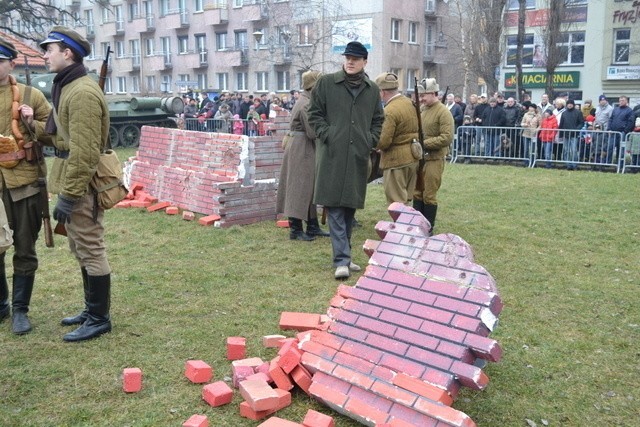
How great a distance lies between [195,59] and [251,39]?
554cm

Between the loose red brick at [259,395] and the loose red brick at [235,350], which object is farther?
the loose red brick at [235,350]

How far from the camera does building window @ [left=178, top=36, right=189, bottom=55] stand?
2085 inches

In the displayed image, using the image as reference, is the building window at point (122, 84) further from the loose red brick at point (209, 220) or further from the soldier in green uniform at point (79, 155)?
the soldier in green uniform at point (79, 155)

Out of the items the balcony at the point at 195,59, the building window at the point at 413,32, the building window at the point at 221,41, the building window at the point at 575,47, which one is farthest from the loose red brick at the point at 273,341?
the balcony at the point at 195,59

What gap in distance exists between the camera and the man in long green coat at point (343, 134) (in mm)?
6148

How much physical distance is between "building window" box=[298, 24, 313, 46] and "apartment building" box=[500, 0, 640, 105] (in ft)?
38.7

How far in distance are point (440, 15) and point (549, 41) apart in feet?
62.5

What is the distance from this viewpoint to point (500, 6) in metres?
30.2

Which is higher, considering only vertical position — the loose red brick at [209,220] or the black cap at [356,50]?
the black cap at [356,50]

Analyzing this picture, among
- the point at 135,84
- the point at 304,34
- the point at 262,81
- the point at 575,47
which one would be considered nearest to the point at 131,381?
the point at 304,34

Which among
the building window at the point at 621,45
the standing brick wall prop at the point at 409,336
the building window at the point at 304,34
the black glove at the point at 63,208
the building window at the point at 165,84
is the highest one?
the building window at the point at 304,34

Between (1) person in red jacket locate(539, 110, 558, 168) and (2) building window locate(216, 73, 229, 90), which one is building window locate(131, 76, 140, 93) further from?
(1) person in red jacket locate(539, 110, 558, 168)

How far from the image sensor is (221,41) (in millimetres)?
50375

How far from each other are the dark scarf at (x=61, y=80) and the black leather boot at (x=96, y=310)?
1062 millimetres
